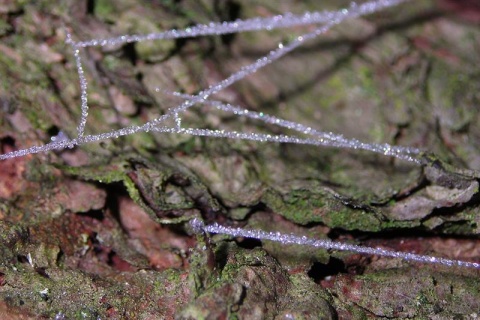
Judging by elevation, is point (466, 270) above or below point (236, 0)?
below

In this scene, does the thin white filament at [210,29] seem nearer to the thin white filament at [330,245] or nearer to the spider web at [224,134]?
the spider web at [224,134]

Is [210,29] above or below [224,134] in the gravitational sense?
above

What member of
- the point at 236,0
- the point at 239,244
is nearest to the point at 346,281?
the point at 239,244

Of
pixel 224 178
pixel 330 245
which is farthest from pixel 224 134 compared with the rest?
pixel 330 245

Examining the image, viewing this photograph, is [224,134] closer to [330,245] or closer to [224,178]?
[224,178]

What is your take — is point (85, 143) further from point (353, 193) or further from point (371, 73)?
point (371, 73)

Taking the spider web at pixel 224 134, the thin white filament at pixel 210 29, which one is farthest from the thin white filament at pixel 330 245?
the thin white filament at pixel 210 29

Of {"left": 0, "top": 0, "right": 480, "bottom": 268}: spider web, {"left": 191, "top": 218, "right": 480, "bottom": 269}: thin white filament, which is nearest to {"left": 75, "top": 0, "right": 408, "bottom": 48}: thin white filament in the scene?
{"left": 0, "top": 0, "right": 480, "bottom": 268}: spider web

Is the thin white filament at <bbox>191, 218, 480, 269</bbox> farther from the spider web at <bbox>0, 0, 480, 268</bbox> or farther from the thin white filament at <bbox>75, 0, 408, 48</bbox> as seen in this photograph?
the thin white filament at <bbox>75, 0, 408, 48</bbox>
